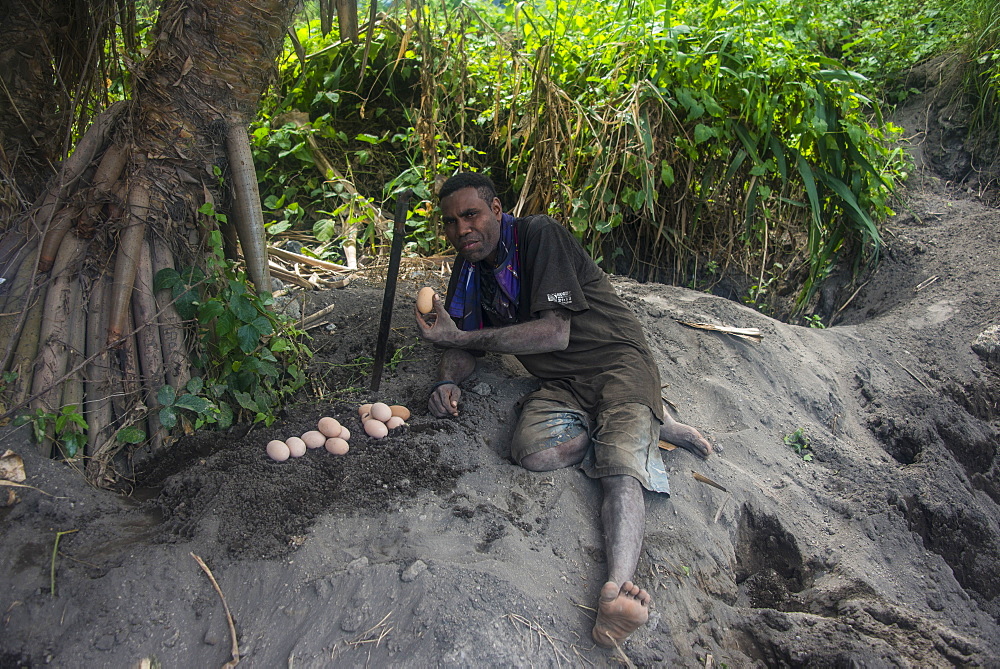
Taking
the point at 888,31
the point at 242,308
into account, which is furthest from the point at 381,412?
the point at 888,31

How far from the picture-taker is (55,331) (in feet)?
8.86

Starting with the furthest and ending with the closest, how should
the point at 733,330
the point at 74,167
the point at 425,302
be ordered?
the point at 733,330 < the point at 425,302 < the point at 74,167

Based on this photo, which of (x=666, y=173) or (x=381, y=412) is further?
(x=666, y=173)

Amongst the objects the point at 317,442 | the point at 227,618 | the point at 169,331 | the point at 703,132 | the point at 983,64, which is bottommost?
the point at 227,618

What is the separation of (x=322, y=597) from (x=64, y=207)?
1974 millimetres

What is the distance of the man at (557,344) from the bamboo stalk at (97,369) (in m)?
1.31

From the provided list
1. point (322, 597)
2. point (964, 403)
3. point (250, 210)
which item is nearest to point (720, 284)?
point (964, 403)

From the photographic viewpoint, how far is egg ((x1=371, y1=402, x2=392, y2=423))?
3.10 meters

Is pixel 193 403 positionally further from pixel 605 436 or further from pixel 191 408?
pixel 605 436

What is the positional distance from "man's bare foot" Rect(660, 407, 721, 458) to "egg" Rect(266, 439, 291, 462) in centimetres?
173

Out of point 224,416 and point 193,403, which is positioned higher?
point 193,403

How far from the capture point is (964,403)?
4551mm

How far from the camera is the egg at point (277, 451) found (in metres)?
2.79

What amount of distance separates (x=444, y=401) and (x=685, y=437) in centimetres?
118
